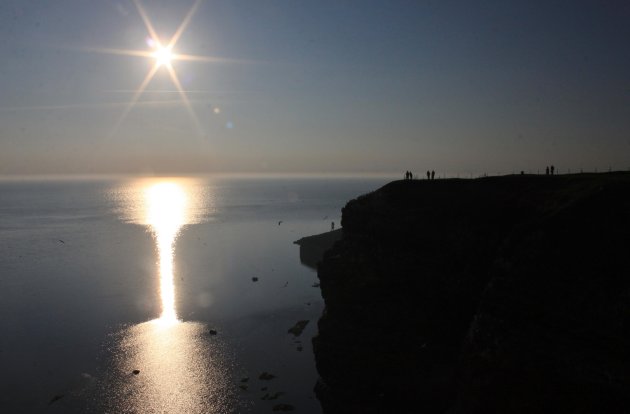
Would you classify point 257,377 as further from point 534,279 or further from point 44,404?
point 534,279

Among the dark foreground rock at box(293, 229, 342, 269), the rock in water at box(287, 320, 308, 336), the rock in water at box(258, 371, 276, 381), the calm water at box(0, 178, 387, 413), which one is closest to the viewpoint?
the calm water at box(0, 178, 387, 413)

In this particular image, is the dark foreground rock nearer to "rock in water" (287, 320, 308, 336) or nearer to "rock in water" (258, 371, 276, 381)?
"rock in water" (287, 320, 308, 336)

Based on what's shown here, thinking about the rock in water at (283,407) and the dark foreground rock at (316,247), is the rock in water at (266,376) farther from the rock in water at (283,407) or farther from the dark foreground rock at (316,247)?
the dark foreground rock at (316,247)

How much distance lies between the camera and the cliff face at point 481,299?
2161 centimetres

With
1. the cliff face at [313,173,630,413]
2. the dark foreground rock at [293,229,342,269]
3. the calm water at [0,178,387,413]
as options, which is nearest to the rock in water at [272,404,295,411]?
the calm water at [0,178,387,413]

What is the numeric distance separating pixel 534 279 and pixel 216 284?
66430 mm

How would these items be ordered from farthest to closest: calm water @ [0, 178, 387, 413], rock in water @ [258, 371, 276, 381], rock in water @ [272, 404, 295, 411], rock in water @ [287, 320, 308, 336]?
rock in water @ [287, 320, 308, 336] → rock in water @ [258, 371, 276, 381] → calm water @ [0, 178, 387, 413] → rock in water @ [272, 404, 295, 411]

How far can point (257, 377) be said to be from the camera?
41500 mm

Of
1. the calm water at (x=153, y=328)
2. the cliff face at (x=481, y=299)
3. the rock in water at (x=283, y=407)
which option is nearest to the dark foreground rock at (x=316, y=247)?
the calm water at (x=153, y=328)

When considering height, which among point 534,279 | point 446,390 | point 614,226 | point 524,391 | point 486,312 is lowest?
point 446,390

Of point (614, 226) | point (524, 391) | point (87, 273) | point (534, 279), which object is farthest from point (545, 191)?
point (87, 273)

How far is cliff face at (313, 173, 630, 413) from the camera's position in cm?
2161

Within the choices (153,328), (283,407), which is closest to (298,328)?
(283,407)

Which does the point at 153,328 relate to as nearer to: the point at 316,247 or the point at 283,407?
the point at 283,407
